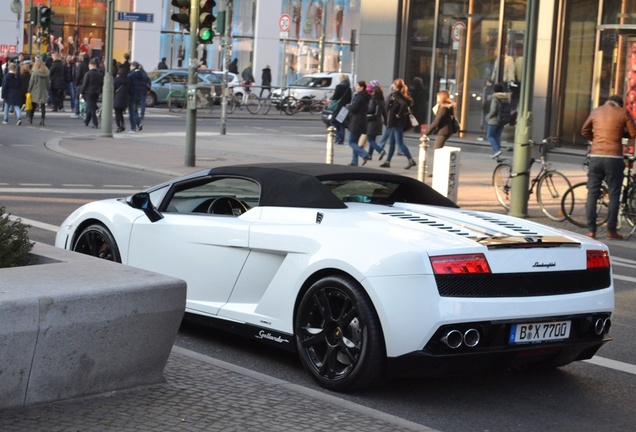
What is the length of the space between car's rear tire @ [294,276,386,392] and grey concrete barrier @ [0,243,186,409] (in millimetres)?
971

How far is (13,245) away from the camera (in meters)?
6.43

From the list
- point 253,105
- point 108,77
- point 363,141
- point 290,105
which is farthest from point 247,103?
point 363,141

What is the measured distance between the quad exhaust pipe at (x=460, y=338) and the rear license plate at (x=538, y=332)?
23 centimetres

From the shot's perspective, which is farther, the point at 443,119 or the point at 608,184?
the point at 443,119

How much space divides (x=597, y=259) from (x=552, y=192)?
1027 cm

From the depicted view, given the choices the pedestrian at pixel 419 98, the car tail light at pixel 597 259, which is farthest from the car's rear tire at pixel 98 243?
the pedestrian at pixel 419 98

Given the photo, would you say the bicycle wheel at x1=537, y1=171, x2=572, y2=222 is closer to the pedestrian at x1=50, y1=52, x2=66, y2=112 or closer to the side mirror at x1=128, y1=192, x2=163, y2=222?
the side mirror at x1=128, y1=192, x2=163, y2=222

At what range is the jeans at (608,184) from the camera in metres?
15.0

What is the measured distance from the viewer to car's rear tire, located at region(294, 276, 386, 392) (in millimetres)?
6508

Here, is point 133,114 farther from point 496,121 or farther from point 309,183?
point 309,183

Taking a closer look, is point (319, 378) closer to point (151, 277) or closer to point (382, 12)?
point (151, 277)

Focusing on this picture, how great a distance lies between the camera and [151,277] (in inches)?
241

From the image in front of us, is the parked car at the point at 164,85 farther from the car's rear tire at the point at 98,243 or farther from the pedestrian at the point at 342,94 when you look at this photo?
the car's rear tire at the point at 98,243

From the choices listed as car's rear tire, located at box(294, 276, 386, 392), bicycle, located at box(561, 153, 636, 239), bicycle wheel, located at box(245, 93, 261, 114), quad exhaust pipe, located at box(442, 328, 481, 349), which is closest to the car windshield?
car's rear tire, located at box(294, 276, 386, 392)
